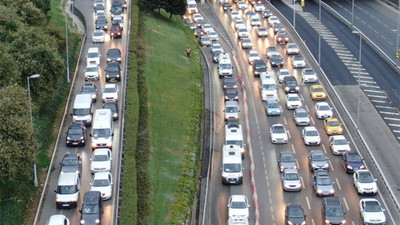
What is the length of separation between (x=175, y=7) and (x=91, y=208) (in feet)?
200

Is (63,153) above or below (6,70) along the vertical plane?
below

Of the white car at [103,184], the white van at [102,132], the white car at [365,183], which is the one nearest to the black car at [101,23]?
the white van at [102,132]

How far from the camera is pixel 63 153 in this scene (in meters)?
66.4

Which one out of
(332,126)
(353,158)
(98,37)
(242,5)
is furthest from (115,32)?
(353,158)

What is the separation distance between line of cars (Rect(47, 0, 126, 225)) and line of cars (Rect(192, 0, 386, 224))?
30.8ft

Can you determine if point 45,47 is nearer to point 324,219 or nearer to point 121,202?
point 121,202

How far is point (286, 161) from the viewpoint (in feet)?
219

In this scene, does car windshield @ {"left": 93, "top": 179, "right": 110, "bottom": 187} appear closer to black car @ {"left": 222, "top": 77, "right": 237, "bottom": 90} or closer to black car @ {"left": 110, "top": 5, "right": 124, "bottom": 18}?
black car @ {"left": 222, "top": 77, "right": 237, "bottom": 90}

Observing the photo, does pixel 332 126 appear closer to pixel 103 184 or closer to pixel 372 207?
pixel 372 207

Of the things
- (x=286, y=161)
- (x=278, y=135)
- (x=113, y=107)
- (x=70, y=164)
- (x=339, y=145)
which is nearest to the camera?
(x=70, y=164)

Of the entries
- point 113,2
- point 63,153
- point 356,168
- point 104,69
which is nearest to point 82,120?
point 63,153

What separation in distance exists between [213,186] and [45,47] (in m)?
18.3

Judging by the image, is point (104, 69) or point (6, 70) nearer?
point (6, 70)

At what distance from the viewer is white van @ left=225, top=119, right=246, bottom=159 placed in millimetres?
71000
